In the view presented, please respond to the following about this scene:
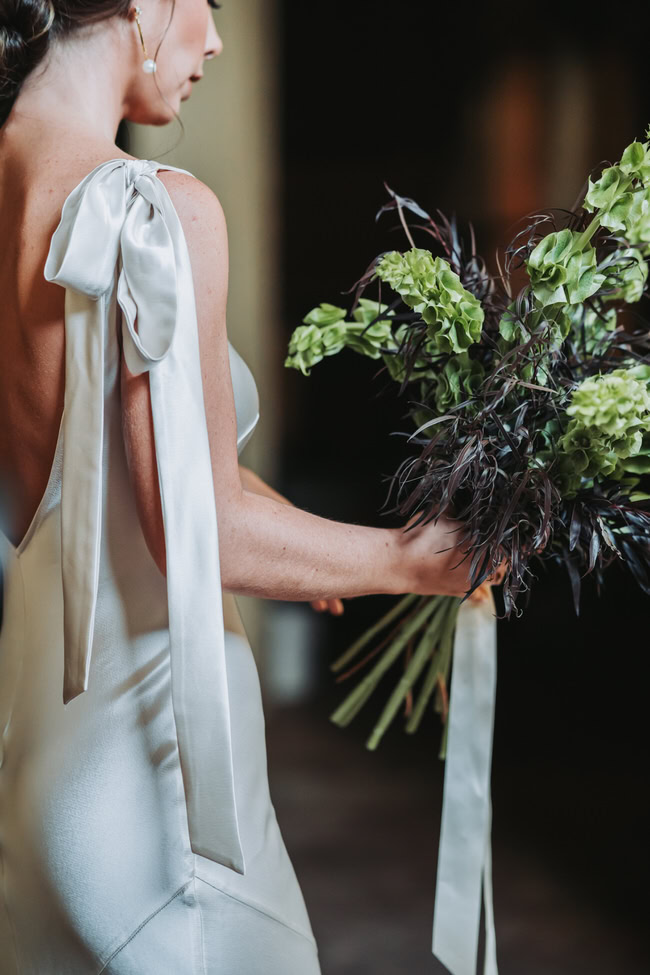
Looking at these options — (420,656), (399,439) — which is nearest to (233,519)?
(420,656)

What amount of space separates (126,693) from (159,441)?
28 cm

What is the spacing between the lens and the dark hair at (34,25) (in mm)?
1000

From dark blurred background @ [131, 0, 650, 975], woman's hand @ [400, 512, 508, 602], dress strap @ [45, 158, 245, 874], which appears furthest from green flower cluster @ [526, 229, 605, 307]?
dark blurred background @ [131, 0, 650, 975]

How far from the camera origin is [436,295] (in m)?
1.06

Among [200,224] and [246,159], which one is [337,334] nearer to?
[200,224]

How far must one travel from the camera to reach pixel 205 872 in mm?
1005

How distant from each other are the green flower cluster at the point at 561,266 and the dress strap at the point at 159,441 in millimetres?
377

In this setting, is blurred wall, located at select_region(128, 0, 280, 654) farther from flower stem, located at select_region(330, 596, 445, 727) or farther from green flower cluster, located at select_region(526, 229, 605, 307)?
green flower cluster, located at select_region(526, 229, 605, 307)

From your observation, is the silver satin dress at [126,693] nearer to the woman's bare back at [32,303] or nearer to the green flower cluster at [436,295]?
the woman's bare back at [32,303]

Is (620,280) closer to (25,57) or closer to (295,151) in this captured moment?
(25,57)

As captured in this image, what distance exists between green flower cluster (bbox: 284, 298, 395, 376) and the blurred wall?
246cm

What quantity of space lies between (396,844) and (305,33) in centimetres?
332

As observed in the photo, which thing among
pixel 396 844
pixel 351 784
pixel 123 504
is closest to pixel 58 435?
pixel 123 504

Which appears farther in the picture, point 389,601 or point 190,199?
point 389,601
